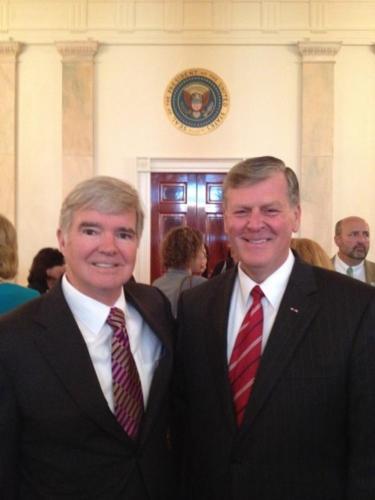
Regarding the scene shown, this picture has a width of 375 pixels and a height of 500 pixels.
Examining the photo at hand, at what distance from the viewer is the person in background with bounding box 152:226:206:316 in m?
3.91

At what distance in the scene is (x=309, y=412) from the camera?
5.88ft

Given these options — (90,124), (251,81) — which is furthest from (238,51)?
(90,124)

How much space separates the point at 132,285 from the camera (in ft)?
7.50

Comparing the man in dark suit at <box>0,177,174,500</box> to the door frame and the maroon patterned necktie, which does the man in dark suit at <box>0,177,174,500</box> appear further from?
the door frame

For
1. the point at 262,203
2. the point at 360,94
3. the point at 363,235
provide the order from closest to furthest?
A: the point at 262,203
the point at 363,235
the point at 360,94

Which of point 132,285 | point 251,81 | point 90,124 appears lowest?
point 132,285

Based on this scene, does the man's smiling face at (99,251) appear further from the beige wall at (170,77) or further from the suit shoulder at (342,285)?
the beige wall at (170,77)

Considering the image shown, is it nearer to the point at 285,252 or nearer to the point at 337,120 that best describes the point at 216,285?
the point at 285,252

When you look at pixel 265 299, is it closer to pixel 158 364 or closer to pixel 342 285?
pixel 342 285

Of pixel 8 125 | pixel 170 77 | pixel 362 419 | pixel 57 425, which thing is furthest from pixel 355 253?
pixel 8 125

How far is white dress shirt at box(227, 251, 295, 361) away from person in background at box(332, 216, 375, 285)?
3.19 m

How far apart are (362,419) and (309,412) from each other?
160 mm

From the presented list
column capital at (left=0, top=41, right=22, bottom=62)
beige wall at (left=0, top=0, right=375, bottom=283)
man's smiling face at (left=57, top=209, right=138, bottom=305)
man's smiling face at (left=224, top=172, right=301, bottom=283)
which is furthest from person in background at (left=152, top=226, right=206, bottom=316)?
column capital at (left=0, top=41, right=22, bottom=62)

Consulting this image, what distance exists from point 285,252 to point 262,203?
0.64ft
